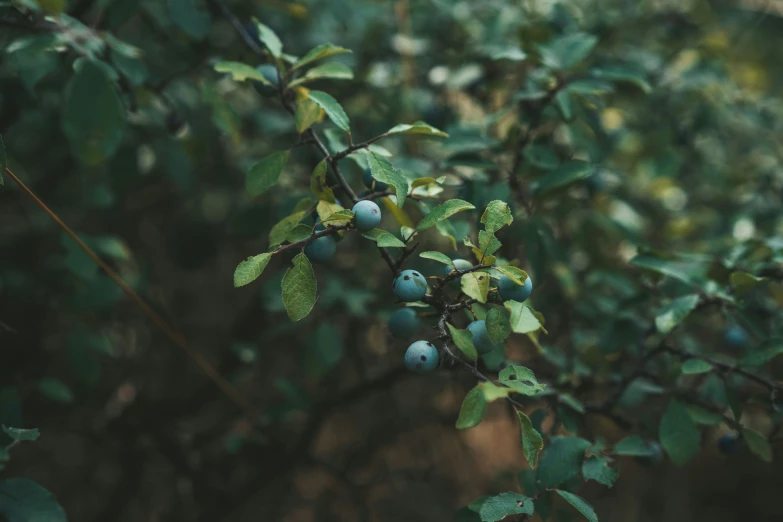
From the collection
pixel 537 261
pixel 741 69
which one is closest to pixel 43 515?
pixel 537 261

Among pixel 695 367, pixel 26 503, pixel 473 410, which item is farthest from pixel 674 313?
pixel 26 503

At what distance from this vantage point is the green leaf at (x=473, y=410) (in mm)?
733

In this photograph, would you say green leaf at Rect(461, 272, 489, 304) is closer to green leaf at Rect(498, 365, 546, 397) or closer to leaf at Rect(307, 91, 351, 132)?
green leaf at Rect(498, 365, 546, 397)

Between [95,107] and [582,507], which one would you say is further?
[95,107]

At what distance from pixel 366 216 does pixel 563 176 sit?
0.47 m

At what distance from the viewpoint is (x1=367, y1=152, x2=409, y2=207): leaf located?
2.68ft

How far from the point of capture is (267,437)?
5.49ft

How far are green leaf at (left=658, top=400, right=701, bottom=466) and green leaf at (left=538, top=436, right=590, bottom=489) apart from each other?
0.16 m

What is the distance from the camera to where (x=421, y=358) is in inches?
31.1

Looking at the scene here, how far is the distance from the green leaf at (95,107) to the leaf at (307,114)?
1.27 ft

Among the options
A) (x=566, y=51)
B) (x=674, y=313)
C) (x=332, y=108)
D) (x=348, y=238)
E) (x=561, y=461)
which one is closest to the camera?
(x=332, y=108)

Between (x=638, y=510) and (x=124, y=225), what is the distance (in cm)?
218

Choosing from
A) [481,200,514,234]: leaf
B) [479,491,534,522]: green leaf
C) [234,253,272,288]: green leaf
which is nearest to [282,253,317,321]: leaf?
[234,253,272,288]: green leaf

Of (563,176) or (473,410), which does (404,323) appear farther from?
(563,176)
